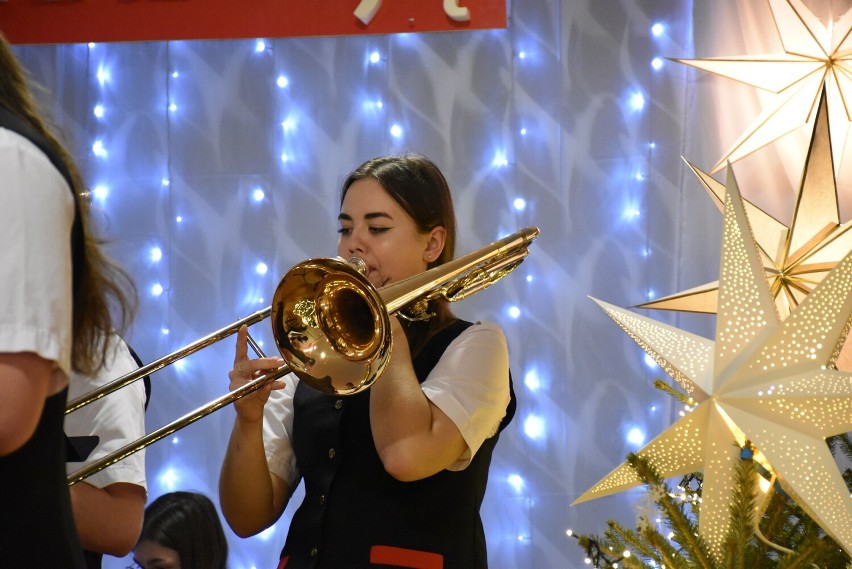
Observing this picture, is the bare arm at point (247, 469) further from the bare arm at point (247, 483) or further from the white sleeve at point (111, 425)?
the white sleeve at point (111, 425)

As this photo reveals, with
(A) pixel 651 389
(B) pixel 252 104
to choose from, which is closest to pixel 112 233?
(B) pixel 252 104

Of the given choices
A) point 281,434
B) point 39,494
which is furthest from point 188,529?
point 39,494

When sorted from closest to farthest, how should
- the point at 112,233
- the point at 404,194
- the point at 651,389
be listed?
the point at 404,194 → the point at 651,389 → the point at 112,233

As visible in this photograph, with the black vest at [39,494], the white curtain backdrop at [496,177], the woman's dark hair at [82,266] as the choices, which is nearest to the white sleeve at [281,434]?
the woman's dark hair at [82,266]

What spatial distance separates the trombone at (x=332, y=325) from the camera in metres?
1.54

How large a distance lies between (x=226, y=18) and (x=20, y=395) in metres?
2.77

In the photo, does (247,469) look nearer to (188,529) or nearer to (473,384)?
(473,384)

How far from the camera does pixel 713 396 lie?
115 centimetres

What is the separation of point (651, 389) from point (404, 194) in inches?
62.5

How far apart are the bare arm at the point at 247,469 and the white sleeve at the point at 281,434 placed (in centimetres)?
3

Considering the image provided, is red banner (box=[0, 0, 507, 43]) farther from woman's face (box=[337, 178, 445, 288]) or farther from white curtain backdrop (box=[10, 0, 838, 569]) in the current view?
woman's face (box=[337, 178, 445, 288])

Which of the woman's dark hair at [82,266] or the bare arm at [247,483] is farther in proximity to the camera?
the bare arm at [247,483]

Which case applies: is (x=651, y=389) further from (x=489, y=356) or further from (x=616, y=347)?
(x=489, y=356)

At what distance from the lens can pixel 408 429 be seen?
5.07 ft
